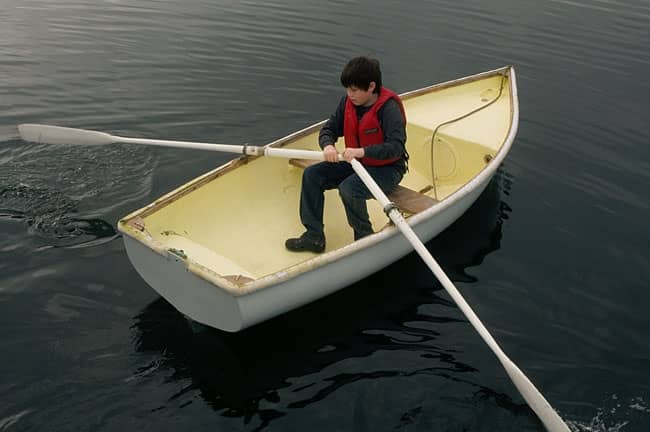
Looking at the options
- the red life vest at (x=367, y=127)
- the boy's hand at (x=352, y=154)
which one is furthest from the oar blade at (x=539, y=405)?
the red life vest at (x=367, y=127)

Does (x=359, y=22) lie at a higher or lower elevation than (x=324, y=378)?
higher

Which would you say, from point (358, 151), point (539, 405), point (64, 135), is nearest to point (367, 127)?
point (358, 151)

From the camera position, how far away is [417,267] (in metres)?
5.71

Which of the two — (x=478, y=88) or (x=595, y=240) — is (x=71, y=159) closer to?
(x=478, y=88)

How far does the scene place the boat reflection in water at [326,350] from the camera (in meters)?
4.14

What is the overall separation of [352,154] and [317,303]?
1321mm

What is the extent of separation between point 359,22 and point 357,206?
9366 mm

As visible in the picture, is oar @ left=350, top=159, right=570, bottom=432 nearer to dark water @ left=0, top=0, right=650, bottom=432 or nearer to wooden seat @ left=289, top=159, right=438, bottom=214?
dark water @ left=0, top=0, right=650, bottom=432

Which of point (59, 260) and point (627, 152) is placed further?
point (627, 152)

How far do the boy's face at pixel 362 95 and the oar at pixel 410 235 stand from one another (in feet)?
1.98

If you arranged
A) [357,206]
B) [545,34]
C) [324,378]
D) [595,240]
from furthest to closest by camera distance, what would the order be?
1. [545,34]
2. [595,240]
3. [357,206]
4. [324,378]

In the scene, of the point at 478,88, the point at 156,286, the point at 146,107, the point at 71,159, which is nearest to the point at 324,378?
the point at 156,286

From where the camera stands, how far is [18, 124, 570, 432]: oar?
3738mm

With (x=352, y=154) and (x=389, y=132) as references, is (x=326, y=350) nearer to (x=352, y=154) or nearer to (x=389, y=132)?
(x=352, y=154)
